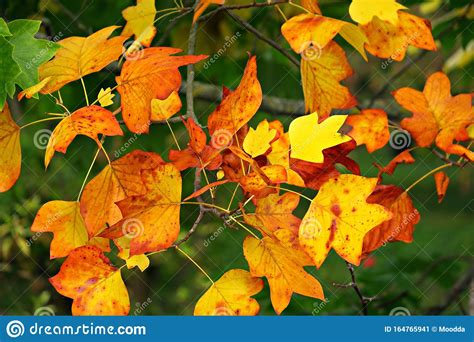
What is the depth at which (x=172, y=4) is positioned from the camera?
1.37 metres

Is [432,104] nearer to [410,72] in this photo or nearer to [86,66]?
[86,66]

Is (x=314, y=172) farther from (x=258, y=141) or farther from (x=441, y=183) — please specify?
(x=441, y=183)

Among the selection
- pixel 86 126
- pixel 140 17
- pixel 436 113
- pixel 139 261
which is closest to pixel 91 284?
pixel 139 261

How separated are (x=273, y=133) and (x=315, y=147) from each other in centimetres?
5

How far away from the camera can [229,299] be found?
2.65 feet

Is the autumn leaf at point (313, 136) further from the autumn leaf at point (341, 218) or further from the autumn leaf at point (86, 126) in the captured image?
the autumn leaf at point (86, 126)

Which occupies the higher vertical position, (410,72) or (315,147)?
(315,147)

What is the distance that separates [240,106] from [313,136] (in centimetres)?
8

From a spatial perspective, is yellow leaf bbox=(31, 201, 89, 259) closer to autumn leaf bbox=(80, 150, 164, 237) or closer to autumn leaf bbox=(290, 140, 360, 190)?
autumn leaf bbox=(80, 150, 164, 237)

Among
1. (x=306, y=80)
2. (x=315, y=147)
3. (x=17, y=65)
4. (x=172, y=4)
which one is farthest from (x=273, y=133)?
(x=172, y=4)

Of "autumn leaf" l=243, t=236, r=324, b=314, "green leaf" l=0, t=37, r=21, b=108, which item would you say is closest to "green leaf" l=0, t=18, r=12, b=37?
"green leaf" l=0, t=37, r=21, b=108

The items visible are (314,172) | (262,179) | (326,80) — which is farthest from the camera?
(326,80)

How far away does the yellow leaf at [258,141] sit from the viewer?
0.78 m

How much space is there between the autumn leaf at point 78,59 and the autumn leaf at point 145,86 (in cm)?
3
